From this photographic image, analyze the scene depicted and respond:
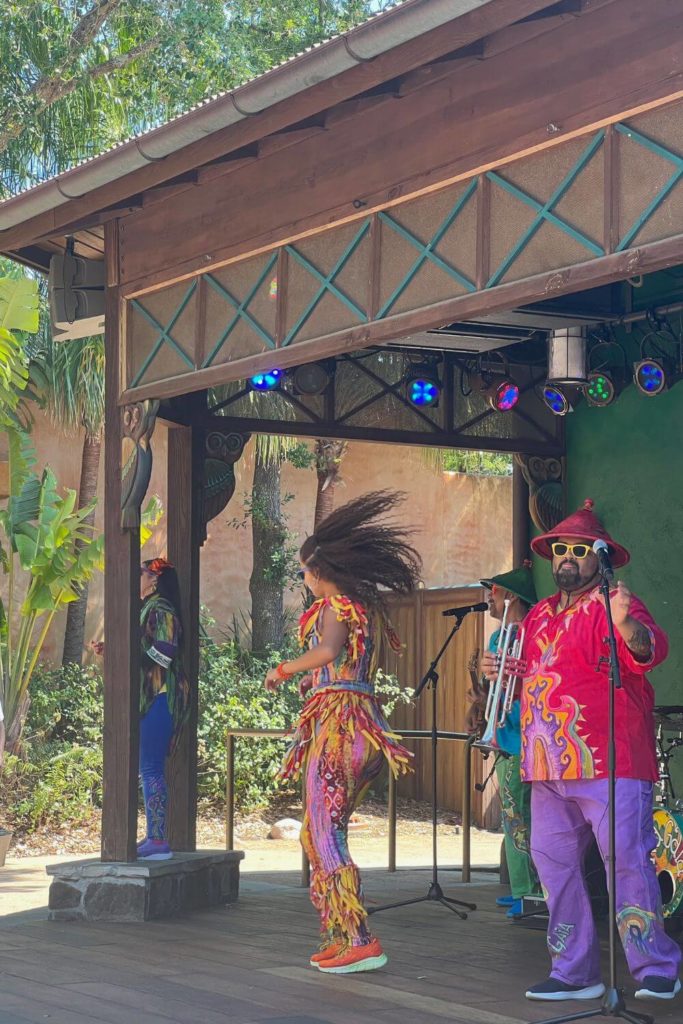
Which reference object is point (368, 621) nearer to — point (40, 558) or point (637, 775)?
point (637, 775)

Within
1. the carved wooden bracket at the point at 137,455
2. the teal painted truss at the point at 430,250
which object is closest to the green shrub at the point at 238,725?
the carved wooden bracket at the point at 137,455

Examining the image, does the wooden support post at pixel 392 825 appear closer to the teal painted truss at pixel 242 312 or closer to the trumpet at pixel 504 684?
the trumpet at pixel 504 684

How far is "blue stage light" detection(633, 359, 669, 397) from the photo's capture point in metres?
9.45

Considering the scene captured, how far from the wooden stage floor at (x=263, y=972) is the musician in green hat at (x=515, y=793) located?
0.28 metres

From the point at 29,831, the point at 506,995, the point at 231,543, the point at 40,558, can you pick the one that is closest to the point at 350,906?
the point at 506,995

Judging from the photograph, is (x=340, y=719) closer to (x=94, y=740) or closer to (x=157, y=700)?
(x=157, y=700)

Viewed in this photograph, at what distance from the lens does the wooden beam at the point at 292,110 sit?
5879mm

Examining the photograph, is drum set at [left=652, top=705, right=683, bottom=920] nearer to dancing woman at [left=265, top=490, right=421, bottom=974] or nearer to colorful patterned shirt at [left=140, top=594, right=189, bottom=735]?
dancing woman at [left=265, top=490, right=421, bottom=974]

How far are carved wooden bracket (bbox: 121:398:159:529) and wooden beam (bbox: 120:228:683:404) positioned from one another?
138mm

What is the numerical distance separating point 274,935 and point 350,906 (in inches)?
61.4

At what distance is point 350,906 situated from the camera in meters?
6.63

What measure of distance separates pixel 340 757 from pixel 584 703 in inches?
45.1

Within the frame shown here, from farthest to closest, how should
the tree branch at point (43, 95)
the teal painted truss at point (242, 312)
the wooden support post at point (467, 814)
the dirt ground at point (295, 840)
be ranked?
the tree branch at point (43, 95) → the dirt ground at point (295, 840) → the wooden support post at point (467, 814) → the teal painted truss at point (242, 312)

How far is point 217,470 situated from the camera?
33.3 feet
